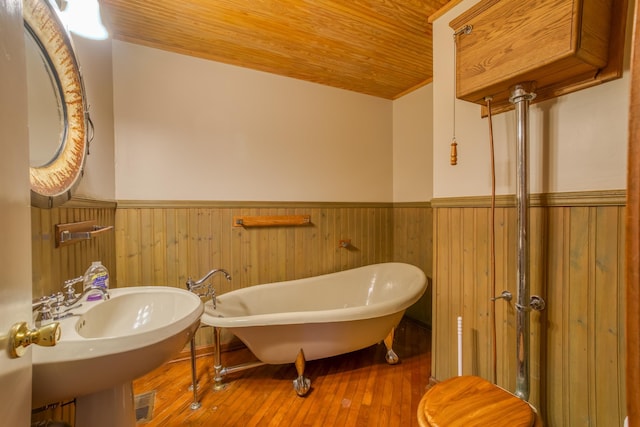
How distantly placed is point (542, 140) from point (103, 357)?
6.00 feet

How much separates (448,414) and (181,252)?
204 centimetres

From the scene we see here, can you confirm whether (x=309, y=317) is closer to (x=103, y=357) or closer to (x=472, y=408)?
(x=472, y=408)

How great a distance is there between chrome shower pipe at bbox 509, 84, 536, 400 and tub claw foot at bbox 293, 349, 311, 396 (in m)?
1.12

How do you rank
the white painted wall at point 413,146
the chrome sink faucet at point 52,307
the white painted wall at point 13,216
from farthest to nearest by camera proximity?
the white painted wall at point 413,146 < the chrome sink faucet at point 52,307 < the white painted wall at point 13,216

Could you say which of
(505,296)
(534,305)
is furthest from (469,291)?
(534,305)

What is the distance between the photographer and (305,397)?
1669 millimetres

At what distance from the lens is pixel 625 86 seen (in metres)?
1.01

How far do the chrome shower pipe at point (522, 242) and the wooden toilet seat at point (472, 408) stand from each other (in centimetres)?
21

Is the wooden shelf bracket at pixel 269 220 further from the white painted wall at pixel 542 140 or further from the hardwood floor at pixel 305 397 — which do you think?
the white painted wall at pixel 542 140

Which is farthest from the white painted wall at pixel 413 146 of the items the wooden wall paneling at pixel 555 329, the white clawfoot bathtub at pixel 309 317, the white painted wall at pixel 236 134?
the wooden wall paneling at pixel 555 329

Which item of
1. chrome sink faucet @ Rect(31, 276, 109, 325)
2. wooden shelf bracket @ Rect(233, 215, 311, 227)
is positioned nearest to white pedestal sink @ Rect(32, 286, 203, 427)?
chrome sink faucet @ Rect(31, 276, 109, 325)

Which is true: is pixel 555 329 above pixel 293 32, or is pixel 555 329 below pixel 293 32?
below

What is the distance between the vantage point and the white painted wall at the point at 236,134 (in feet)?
6.75

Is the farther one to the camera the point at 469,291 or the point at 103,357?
the point at 469,291
